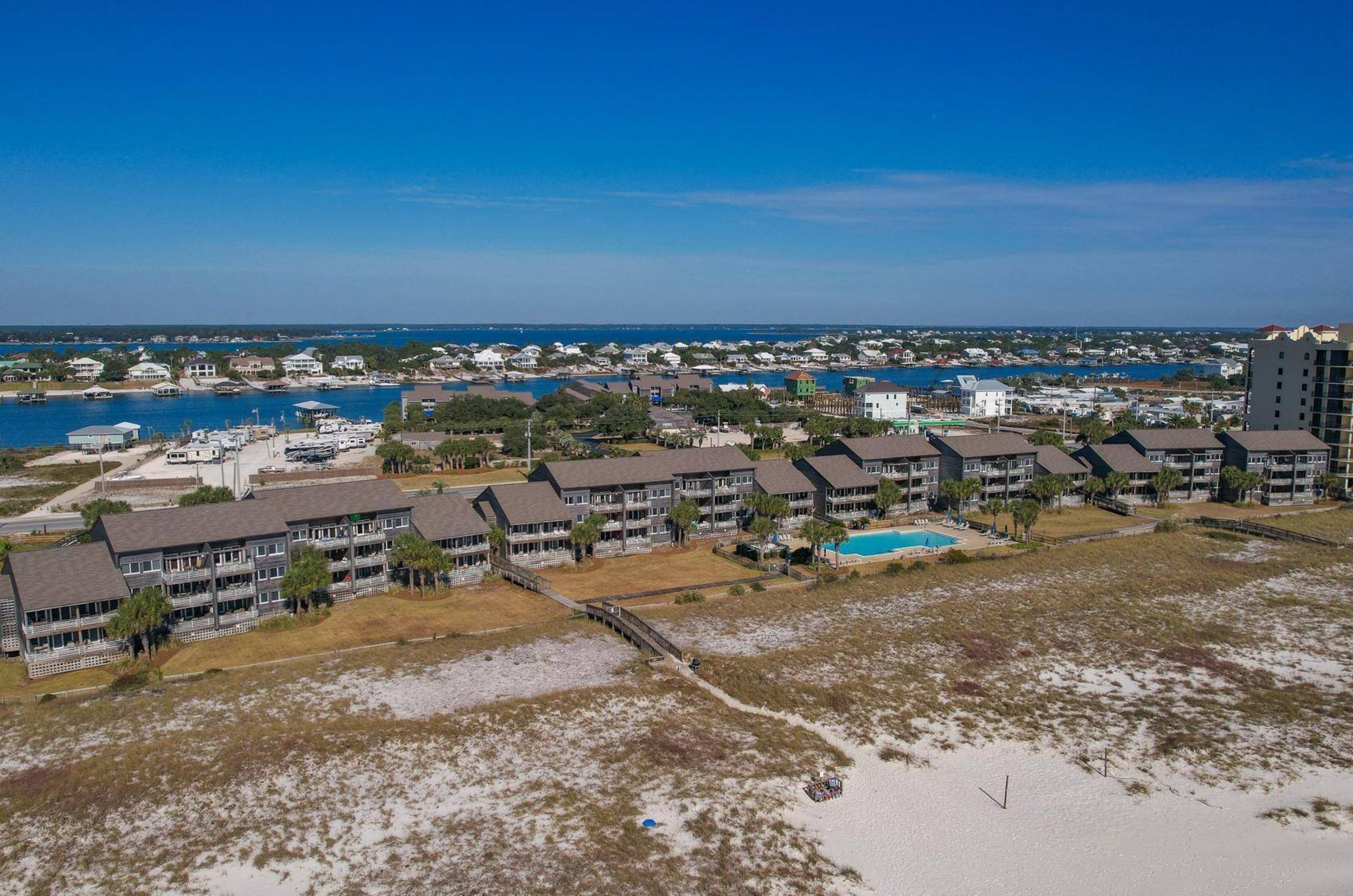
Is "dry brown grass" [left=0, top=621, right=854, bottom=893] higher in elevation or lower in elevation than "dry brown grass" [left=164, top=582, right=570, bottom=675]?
lower

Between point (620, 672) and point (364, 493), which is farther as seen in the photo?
point (364, 493)

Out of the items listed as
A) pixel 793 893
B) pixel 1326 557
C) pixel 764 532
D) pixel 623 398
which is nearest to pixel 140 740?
pixel 793 893

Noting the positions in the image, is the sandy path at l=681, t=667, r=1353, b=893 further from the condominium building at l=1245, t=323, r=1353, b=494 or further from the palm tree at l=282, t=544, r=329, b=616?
the condominium building at l=1245, t=323, r=1353, b=494

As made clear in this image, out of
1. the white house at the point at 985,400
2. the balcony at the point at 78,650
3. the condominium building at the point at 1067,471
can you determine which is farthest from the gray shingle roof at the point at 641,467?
the white house at the point at 985,400

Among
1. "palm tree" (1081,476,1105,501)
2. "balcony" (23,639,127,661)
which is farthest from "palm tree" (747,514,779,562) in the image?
"balcony" (23,639,127,661)

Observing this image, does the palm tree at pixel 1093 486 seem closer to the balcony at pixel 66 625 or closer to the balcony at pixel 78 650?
the balcony at pixel 78 650

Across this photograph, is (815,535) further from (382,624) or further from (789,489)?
(382,624)

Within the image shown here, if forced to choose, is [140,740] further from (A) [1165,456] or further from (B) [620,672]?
(A) [1165,456]
